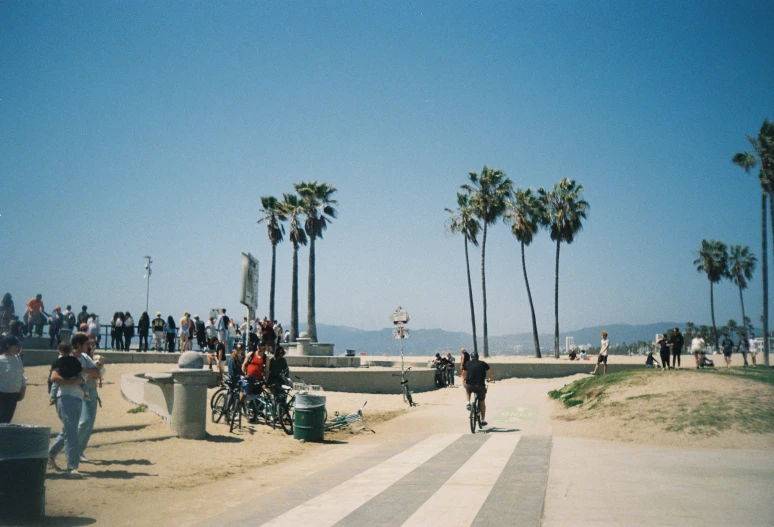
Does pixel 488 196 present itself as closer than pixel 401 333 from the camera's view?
No

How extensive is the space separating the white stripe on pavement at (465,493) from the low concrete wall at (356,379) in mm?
12683

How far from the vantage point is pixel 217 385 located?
19203 mm

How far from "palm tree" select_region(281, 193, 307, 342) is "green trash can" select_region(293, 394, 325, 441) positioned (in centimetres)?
3223

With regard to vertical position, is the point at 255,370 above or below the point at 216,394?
above

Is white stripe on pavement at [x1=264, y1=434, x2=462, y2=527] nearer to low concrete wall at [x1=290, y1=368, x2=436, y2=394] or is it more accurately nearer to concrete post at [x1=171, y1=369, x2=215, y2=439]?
concrete post at [x1=171, y1=369, x2=215, y2=439]

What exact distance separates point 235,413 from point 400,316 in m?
10.8

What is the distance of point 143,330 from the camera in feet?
88.8

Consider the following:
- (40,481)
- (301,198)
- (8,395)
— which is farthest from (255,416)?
(301,198)

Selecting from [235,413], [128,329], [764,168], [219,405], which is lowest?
[235,413]

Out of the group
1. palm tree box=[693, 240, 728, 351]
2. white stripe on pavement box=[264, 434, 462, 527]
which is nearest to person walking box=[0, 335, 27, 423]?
white stripe on pavement box=[264, 434, 462, 527]

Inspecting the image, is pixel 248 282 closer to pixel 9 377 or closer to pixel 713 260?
pixel 9 377

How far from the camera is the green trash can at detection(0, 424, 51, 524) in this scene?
616 centimetres

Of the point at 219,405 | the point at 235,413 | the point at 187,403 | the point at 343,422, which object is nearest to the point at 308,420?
the point at 235,413

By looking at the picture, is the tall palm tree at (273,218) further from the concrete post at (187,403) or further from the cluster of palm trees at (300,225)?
the concrete post at (187,403)
